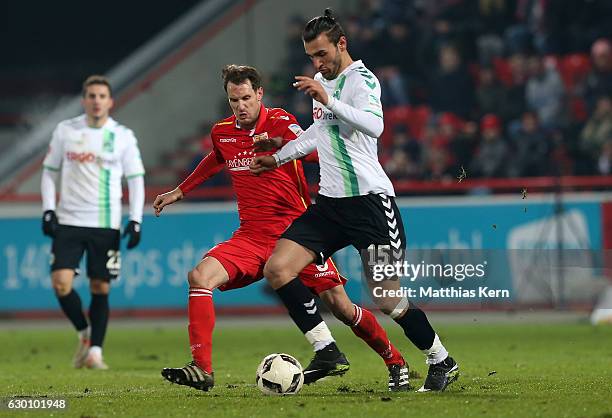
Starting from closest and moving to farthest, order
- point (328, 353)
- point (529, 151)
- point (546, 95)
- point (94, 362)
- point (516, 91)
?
point (328, 353) → point (94, 362) → point (529, 151) → point (546, 95) → point (516, 91)

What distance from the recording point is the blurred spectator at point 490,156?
617 inches

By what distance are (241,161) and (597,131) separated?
8.48 meters

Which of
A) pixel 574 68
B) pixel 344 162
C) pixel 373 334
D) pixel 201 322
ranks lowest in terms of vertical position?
pixel 373 334

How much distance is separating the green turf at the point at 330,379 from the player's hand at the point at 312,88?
1.58 meters

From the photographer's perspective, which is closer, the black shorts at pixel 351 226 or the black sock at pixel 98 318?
the black shorts at pixel 351 226

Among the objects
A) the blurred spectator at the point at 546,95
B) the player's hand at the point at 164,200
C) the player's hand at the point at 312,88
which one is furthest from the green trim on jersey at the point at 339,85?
the blurred spectator at the point at 546,95

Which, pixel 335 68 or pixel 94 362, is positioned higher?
pixel 335 68

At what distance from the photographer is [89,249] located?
10.5 metres

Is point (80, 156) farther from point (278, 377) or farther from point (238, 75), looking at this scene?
point (278, 377)

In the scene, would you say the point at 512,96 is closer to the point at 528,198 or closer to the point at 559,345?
the point at 528,198

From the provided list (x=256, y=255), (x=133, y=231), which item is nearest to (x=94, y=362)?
(x=133, y=231)

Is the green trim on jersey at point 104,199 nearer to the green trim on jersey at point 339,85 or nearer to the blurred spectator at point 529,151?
the green trim on jersey at point 339,85

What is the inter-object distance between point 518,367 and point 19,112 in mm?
16596

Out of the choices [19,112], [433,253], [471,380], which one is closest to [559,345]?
[471,380]
